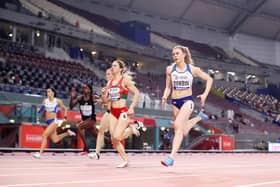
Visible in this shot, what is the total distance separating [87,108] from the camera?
38.8 ft

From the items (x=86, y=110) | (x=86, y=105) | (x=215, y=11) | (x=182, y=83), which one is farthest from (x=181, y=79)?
(x=215, y=11)

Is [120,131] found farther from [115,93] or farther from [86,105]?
[86,105]

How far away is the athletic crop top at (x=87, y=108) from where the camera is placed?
11.7 metres

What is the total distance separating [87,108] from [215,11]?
3665cm

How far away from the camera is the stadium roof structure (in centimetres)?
4375

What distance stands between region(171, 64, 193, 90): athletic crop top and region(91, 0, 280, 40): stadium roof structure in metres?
35.9

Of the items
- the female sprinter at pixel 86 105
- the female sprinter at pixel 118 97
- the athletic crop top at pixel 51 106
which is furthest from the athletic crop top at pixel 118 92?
the athletic crop top at pixel 51 106

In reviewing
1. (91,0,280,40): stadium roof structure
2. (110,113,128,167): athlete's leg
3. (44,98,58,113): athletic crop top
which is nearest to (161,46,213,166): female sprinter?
(110,113,128,167): athlete's leg

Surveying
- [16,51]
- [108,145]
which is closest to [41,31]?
[16,51]

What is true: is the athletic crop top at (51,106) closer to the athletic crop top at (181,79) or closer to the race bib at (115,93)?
the race bib at (115,93)

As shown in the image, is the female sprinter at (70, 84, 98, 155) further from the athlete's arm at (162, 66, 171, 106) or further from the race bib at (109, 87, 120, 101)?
the athlete's arm at (162, 66, 171, 106)

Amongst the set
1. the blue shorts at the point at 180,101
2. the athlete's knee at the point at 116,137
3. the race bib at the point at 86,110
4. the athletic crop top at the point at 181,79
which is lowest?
the athlete's knee at the point at 116,137

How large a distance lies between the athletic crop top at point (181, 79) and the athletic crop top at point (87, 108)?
16.3 ft

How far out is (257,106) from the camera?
42.6 m
